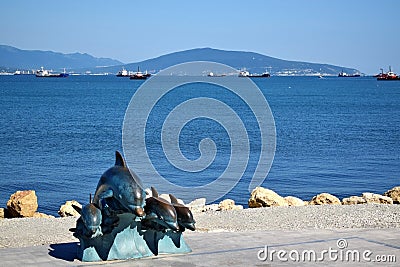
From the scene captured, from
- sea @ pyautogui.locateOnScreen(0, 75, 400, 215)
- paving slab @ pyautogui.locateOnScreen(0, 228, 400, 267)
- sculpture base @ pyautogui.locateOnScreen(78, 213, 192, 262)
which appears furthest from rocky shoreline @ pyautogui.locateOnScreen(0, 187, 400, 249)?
sea @ pyautogui.locateOnScreen(0, 75, 400, 215)

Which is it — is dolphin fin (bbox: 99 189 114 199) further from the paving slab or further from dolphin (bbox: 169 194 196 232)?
dolphin (bbox: 169 194 196 232)

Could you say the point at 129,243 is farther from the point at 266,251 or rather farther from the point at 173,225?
the point at 266,251

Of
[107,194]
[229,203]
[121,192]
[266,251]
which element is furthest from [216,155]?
[121,192]

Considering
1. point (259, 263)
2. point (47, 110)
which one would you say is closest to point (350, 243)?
point (259, 263)

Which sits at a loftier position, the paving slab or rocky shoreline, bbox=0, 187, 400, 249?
the paving slab

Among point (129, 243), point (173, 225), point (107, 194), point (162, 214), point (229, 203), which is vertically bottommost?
Result: point (229, 203)

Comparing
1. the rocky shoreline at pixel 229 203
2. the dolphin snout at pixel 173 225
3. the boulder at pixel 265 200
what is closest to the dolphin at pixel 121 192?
the dolphin snout at pixel 173 225

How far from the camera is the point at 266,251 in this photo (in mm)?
10039

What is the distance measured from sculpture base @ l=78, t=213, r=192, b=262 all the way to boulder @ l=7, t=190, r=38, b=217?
6.79 metres

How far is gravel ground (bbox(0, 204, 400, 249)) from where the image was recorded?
12.6m

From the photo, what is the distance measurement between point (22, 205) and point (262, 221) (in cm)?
564

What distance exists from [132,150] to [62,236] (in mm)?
20245

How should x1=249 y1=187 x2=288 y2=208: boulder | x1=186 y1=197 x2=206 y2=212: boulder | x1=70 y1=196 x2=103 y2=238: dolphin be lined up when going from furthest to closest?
x1=186 y1=197 x2=206 y2=212: boulder, x1=249 y1=187 x2=288 y2=208: boulder, x1=70 y1=196 x2=103 y2=238: dolphin

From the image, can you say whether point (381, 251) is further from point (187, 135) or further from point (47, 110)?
point (47, 110)
